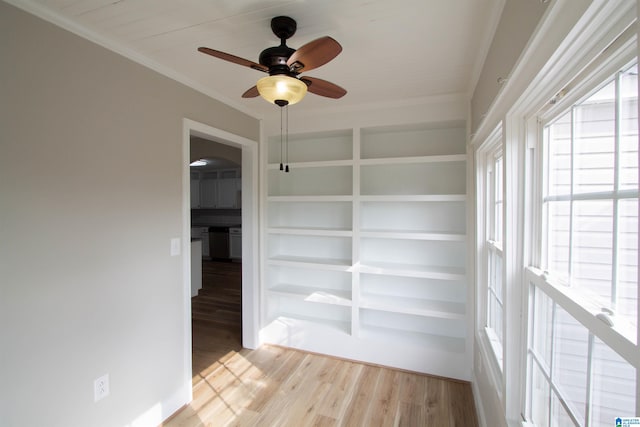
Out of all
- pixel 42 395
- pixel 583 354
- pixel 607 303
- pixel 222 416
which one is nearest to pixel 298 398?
pixel 222 416

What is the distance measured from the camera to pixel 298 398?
2.35 metres

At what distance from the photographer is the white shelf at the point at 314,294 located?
299 cm

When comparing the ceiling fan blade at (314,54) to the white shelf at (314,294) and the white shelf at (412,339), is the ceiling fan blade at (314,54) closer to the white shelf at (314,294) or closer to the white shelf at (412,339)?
the white shelf at (314,294)

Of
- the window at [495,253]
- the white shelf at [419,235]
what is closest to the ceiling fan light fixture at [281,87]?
the window at [495,253]

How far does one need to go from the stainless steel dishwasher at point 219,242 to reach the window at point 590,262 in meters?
7.32

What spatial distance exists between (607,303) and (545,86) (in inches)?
27.1

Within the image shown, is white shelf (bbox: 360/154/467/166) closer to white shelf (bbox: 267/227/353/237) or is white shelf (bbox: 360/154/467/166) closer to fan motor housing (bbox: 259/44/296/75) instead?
white shelf (bbox: 267/227/353/237)

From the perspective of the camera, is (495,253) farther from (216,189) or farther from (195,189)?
(195,189)

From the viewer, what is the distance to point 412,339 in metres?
2.84

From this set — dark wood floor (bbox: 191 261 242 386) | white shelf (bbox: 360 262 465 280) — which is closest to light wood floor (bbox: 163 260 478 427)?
dark wood floor (bbox: 191 261 242 386)

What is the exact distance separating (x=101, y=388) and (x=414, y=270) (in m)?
2.40

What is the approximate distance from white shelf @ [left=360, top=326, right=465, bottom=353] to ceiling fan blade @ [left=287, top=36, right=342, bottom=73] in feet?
8.15

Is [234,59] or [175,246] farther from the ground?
[234,59]

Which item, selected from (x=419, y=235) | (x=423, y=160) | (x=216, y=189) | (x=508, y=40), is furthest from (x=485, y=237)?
(x=216, y=189)
